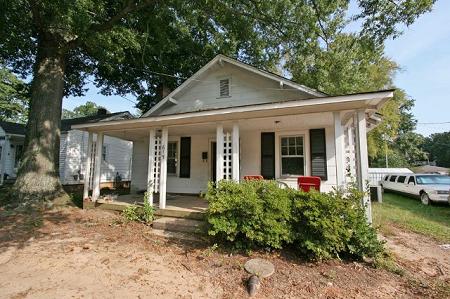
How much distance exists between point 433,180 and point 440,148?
6886 cm

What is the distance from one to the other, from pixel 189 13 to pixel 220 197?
29.8 ft

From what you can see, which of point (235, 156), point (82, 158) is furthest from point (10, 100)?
point (235, 156)

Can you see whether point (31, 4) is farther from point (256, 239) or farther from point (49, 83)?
point (256, 239)

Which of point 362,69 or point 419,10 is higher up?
point 362,69

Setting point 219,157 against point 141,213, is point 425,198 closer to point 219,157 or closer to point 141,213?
point 219,157

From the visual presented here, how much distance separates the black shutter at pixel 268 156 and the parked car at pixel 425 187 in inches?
298

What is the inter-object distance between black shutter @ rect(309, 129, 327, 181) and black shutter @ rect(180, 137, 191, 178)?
4.79m

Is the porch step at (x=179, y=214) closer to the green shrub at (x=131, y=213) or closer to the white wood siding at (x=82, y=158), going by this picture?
the green shrub at (x=131, y=213)

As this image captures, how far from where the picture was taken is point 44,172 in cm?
854

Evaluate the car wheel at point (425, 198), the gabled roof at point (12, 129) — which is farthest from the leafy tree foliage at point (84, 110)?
the car wheel at point (425, 198)

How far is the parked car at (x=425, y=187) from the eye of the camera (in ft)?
35.0

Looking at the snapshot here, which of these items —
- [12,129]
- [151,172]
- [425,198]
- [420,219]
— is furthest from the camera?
[12,129]

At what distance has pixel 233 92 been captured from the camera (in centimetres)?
991

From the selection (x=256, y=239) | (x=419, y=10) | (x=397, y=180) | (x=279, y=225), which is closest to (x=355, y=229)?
(x=279, y=225)
